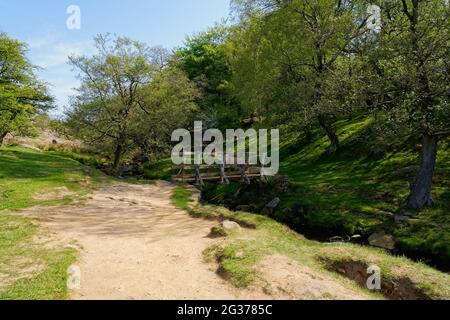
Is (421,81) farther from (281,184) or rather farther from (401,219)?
(281,184)

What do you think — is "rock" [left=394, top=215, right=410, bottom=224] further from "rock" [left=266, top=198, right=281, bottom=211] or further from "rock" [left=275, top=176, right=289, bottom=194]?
"rock" [left=275, top=176, right=289, bottom=194]

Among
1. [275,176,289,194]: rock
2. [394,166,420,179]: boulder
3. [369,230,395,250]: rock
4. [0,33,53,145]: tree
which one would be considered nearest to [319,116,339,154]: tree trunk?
[275,176,289,194]: rock

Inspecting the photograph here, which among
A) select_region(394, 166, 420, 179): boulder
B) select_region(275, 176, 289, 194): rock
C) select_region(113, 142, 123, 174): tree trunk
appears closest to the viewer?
select_region(394, 166, 420, 179): boulder

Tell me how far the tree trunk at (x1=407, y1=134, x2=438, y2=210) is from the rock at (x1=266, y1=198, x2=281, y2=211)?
7.20 meters

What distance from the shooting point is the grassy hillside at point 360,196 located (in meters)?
15.0

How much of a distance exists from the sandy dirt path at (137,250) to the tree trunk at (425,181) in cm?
986

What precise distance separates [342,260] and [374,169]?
44.0ft

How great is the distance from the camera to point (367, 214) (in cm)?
1744

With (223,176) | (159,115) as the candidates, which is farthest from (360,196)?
(159,115)

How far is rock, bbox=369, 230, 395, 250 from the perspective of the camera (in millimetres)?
14789

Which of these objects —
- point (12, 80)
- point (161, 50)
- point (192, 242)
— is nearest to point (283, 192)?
point (192, 242)

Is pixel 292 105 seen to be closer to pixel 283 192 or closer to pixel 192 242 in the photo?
pixel 283 192

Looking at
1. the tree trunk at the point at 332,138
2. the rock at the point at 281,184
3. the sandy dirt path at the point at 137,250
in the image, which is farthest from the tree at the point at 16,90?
the tree trunk at the point at 332,138

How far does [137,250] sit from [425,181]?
44.0 feet
